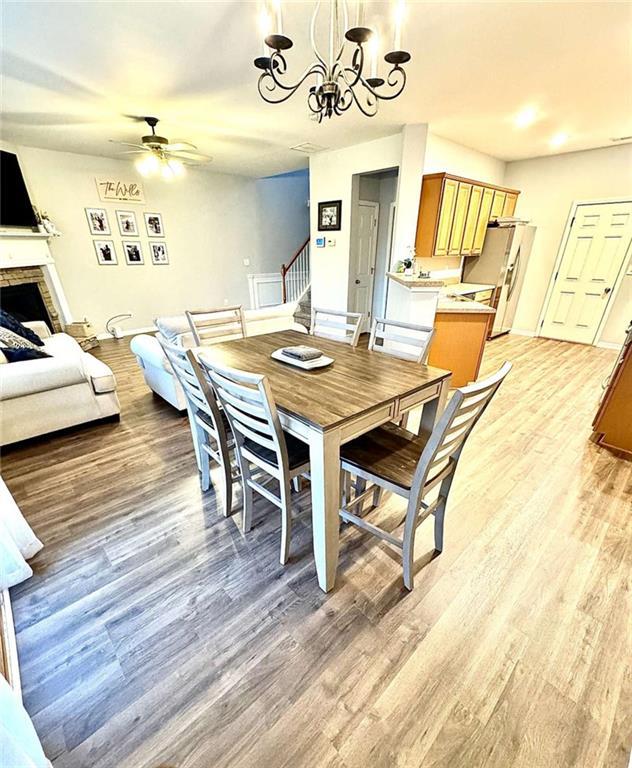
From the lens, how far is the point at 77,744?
1.05 m

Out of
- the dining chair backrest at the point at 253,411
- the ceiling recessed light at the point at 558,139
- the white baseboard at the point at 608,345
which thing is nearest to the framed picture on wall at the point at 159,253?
the dining chair backrest at the point at 253,411

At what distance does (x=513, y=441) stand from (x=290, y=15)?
323cm

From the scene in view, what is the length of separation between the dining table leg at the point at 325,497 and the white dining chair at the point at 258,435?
0.55 feet

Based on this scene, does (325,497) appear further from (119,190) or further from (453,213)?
(119,190)

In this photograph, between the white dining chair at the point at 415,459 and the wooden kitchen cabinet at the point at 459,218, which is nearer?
the white dining chair at the point at 415,459

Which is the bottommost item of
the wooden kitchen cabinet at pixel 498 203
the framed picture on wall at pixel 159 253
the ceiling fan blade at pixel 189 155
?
the framed picture on wall at pixel 159 253

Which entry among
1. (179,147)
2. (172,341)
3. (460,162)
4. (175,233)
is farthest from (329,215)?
(172,341)

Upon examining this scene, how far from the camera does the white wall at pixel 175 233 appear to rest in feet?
15.7

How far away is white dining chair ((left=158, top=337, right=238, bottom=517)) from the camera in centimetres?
164

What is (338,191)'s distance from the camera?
4719 mm

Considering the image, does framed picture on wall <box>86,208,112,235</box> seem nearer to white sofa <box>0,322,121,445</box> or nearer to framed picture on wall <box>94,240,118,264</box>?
framed picture on wall <box>94,240,118,264</box>

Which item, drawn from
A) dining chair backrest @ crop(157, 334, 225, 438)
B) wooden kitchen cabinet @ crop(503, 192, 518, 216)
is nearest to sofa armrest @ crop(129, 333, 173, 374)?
dining chair backrest @ crop(157, 334, 225, 438)

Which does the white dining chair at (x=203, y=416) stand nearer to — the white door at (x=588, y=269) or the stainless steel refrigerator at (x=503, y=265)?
the stainless steel refrigerator at (x=503, y=265)

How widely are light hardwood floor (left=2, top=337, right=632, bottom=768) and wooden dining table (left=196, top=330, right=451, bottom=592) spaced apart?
0.34m
